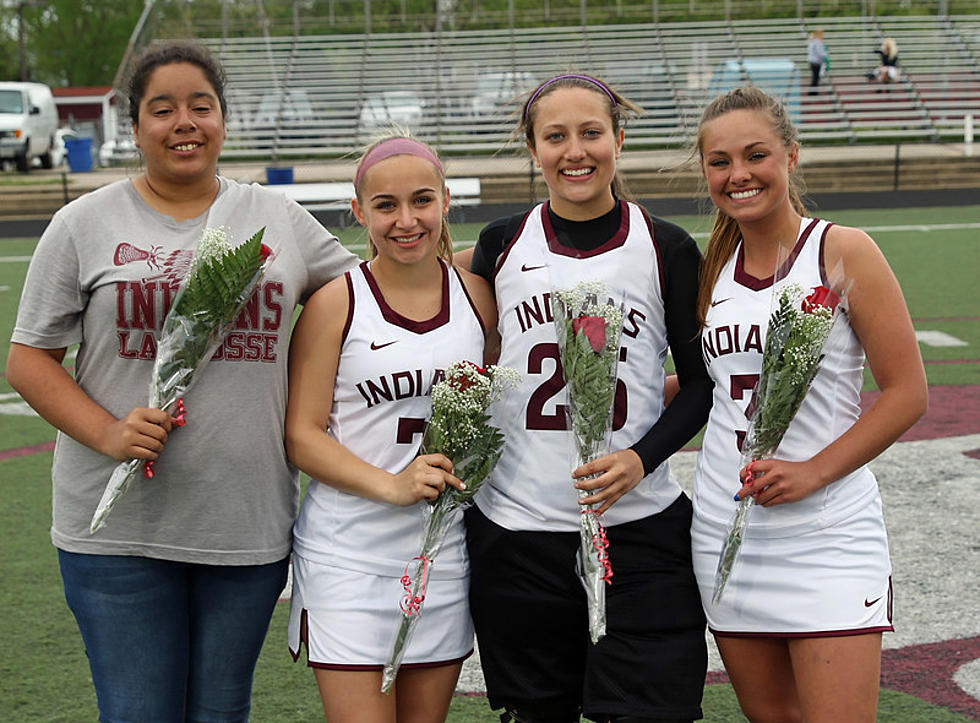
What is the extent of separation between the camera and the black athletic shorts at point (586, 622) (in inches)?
109

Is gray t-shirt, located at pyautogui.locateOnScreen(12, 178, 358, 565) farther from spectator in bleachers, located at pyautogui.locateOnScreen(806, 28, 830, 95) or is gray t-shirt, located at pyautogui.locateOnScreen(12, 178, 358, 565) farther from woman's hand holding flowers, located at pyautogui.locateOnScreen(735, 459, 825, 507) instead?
spectator in bleachers, located at pyautogui.locateOnScreen(806, 28, 830, 95)

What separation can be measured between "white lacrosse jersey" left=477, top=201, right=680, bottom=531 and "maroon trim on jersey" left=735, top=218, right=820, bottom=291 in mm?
192

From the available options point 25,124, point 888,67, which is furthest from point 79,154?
point 888,67

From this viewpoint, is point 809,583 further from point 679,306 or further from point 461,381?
Answer: point 461,381

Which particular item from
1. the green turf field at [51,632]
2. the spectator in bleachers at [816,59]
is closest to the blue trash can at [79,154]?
the spectator in bleachers at [816,59]

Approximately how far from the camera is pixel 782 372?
2535mm

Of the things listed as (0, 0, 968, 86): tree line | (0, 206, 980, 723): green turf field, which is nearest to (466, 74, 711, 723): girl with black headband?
(0, 206, 980, 723): green turf field

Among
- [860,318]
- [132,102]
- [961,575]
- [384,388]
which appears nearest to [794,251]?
[860,318]

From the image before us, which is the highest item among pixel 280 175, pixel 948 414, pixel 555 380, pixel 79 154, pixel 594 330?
pixel 79 154

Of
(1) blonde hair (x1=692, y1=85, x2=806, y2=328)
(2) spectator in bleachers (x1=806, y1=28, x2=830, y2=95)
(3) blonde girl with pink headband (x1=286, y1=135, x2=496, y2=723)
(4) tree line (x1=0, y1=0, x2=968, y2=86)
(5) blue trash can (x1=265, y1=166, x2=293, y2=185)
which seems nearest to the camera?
(3) blonde girl with pink headband (x1=286, y1=135, x2=496, y2=723)

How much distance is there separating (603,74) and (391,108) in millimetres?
5347

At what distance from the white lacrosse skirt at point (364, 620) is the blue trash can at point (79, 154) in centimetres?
2465

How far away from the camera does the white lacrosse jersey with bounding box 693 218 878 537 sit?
2695mm

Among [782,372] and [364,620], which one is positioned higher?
[782,372]
